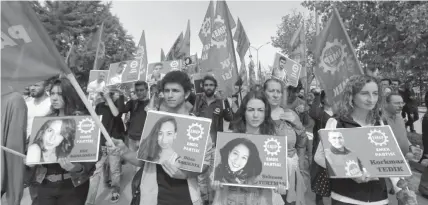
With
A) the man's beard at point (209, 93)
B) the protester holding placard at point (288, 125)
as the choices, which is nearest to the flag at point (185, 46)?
the man's beard at point (209, 93)

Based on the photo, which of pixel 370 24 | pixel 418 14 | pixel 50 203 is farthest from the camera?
pixel 370 24

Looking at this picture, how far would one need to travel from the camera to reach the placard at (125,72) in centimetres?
730

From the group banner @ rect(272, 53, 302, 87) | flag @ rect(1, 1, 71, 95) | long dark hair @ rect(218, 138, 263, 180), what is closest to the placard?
banner @ rect(272, 53, 302, 87)

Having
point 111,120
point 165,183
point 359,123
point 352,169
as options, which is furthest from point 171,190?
point 111,120

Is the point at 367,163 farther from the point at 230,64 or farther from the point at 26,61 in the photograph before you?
the point at 230,64

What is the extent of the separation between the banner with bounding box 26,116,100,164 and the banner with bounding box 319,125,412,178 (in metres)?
1.76

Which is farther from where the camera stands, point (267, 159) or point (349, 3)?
point (349, 3)

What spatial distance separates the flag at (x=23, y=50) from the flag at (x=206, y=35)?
3583 mm

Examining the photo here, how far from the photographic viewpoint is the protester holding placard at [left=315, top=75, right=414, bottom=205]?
97.0 inches

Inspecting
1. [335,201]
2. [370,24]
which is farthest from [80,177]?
[370,24]

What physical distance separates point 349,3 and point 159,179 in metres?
7.38

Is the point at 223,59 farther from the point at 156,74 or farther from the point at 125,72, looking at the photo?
the point at 156,74

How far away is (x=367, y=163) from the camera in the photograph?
2373mm

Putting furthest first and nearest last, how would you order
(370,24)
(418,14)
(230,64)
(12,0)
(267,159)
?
(370,24) < (418,14) < (230,64) < (267,159) < (12,0)
